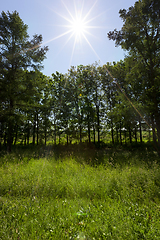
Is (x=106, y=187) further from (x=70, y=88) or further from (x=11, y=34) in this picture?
(x=70, y=88)

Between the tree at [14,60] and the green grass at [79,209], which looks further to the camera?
the tree at [14,60]

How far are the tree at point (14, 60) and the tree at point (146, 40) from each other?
313 inches

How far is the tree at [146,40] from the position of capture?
912cm

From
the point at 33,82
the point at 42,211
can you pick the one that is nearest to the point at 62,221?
the point at 42,211

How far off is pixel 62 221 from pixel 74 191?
5.05 feet

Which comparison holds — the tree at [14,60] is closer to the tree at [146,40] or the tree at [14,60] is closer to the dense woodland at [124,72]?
the dense woodland at [124,72]

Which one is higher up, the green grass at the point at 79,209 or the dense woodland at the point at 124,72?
the dense woodland at the point at 124,72

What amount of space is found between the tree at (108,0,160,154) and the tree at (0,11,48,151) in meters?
7.95

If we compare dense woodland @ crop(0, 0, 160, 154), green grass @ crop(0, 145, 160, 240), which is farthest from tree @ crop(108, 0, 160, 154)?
green grass @ crop(0, 145, 160, 240)

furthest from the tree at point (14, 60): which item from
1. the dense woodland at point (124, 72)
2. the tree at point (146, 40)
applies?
the tree at point (146, 40)

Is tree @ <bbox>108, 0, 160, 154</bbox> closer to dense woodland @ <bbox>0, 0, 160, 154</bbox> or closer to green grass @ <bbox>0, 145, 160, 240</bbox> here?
dense woodland @ <bbox>0, 0, 160, 154</bbox>

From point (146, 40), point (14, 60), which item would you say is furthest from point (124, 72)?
point (14, 60)

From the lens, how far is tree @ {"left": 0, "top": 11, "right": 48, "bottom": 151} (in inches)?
427

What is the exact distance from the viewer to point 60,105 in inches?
790
